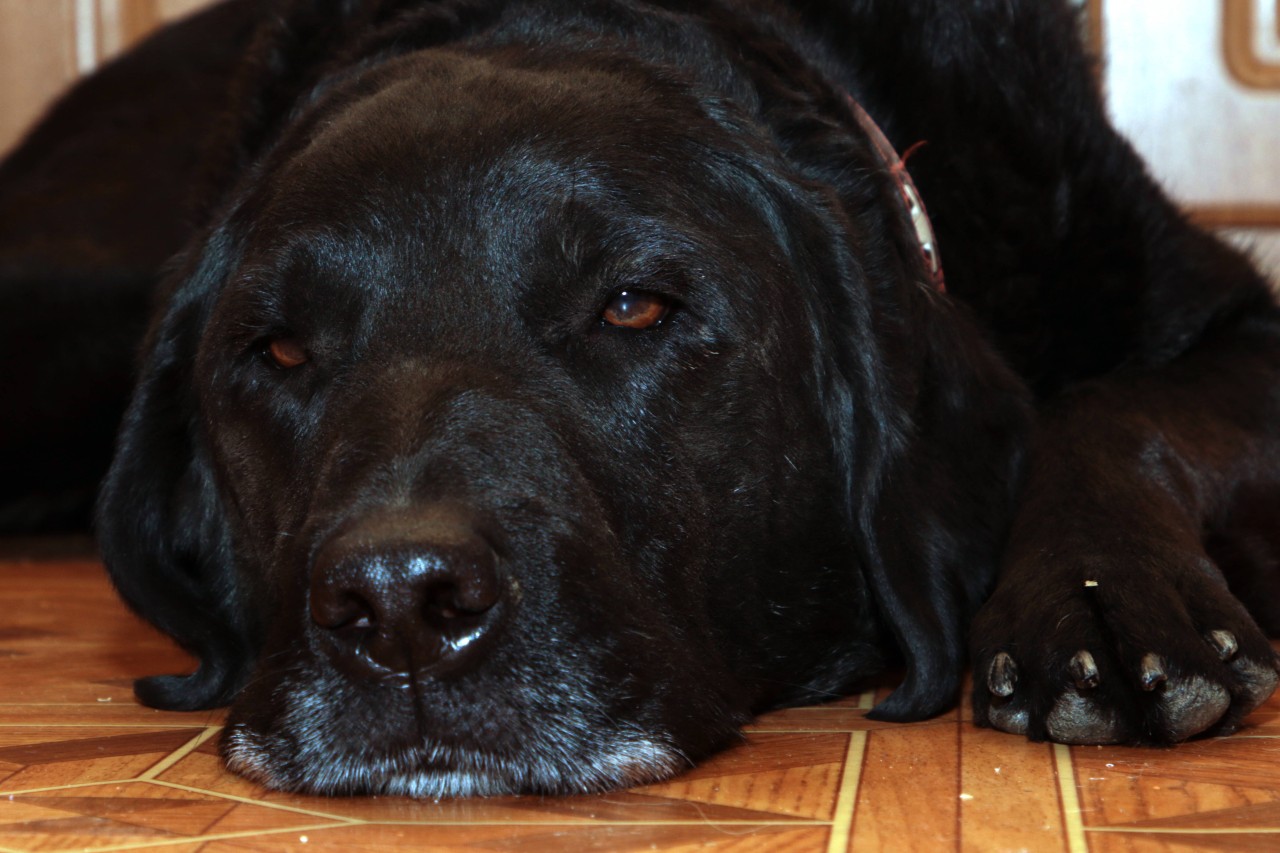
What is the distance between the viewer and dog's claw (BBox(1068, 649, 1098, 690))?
60.6 inches

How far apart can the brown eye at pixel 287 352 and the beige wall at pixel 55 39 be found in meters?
3.76

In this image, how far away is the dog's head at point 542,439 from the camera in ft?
4.69

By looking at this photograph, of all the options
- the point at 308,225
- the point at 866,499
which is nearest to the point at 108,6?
the point at 308,225

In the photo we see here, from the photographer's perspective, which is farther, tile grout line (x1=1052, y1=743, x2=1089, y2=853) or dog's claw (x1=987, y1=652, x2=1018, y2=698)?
dog's claw (x1=987, y1=652, x2=1018, y2=698)

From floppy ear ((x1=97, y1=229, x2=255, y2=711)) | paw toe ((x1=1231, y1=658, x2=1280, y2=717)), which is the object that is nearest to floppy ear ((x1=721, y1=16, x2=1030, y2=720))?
paw toe ((x1=1231, y1=658, x2=1280, y2=717))

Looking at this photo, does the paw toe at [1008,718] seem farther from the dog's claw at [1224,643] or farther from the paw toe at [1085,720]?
the dog's claw at [1224,643]

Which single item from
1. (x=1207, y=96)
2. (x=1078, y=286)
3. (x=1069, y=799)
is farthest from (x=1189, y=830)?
(x=1207, y=96)

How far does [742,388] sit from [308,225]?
0.55 m

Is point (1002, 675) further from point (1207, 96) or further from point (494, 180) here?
point (1207, 96)

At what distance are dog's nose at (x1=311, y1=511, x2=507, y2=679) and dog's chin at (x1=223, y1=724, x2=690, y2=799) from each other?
0.32 feet

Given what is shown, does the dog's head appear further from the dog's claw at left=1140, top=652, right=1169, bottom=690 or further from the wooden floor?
the dog's claw at left=1140, top=652, right=1169, bottom=690

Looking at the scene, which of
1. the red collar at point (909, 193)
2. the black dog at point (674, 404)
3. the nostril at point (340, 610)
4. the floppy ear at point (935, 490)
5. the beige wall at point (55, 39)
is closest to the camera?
the nostril at point (340, 610)

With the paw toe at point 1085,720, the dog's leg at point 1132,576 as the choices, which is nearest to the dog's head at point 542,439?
the dog's leg at point 1132,576

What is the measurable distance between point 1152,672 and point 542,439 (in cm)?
66
